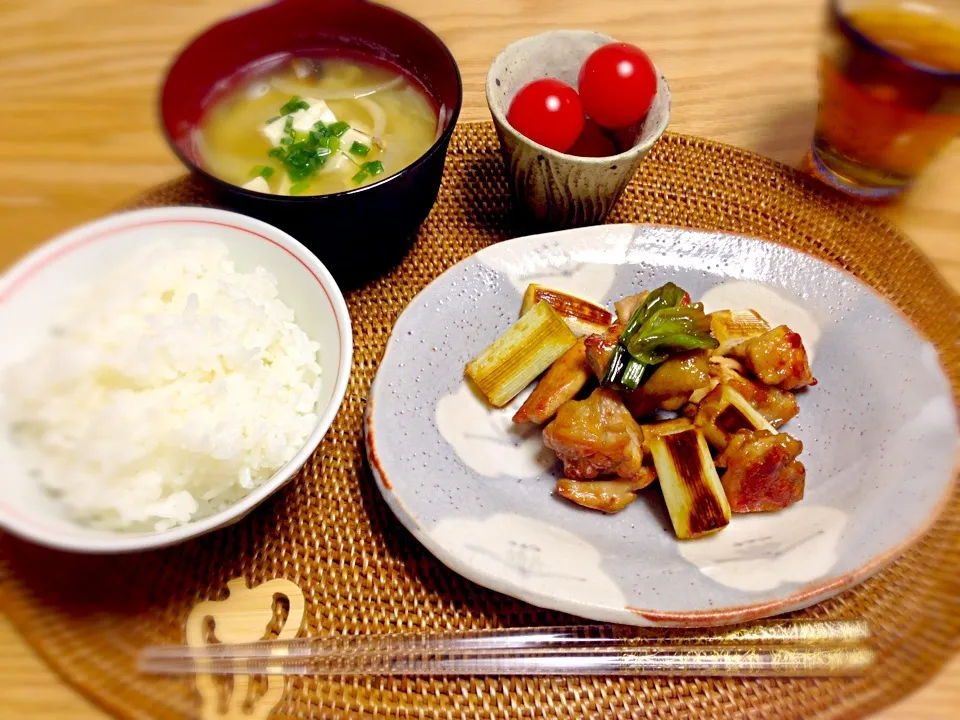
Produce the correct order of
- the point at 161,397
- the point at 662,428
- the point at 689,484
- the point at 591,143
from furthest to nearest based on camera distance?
1. the point at 591,143
2. the point at 662,428
3. the point at 689,484
4. the point at 161,397

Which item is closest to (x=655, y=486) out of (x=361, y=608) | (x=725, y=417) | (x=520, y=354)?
(x=725, y=417)

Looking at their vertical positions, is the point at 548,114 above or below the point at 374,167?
above

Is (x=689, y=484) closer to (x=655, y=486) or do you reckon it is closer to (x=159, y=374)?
(x=655, y=486)

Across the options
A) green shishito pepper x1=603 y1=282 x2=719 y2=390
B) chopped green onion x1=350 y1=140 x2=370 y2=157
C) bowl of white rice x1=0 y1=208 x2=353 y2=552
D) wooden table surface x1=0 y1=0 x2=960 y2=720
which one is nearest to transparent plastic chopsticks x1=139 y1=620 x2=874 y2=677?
→ wooden table surface x1=0 y1=0 x2=960 y2=720

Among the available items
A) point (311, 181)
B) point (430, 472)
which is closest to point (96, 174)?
point (311, 181)

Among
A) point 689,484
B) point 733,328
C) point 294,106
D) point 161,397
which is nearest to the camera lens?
point 161,397

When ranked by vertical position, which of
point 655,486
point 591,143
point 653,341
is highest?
point 591,143

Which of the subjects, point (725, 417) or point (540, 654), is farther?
point (725, 417)

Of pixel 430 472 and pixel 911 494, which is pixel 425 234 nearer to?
pixel 430 472

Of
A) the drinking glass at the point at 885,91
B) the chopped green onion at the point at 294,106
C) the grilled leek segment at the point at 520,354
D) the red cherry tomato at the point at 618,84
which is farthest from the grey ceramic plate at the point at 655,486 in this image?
the chopped green onion at the point at 294,106
